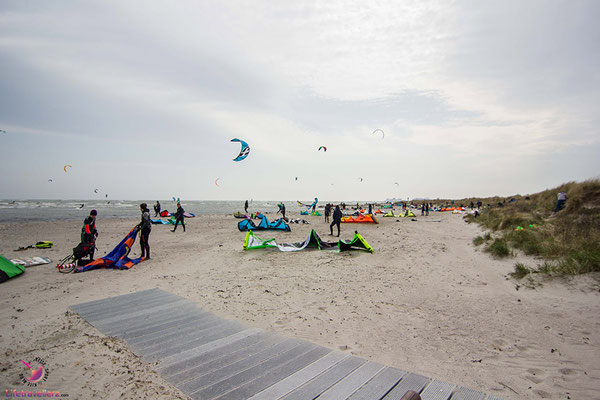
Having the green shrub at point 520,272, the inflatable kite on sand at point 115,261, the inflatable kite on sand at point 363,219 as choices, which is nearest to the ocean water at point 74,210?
the inflatable kite on sand at point 363,219

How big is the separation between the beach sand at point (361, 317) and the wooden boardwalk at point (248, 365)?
219mm

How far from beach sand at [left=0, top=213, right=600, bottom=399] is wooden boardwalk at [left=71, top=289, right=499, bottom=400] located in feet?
0.72

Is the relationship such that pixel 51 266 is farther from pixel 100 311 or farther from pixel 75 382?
pixel 75 382

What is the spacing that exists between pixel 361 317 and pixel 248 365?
2.26 meters

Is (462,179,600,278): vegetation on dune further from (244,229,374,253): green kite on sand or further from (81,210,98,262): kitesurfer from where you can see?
(81,210,98,262): kitesurfer

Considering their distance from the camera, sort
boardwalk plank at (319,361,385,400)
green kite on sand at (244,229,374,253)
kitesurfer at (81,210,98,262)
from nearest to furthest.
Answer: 1. boardwalk plank at (319,361,385,400)
2. kitesurfer at (81,210,98,262)
3. green kite on sand at (244,229,374,253)

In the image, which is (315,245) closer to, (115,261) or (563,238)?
(115,261)

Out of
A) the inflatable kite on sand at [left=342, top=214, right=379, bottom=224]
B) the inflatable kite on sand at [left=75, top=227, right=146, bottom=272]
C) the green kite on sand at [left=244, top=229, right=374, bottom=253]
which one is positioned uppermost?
the inflatable kite on sand at [left=342, top=214, right=379, bottom=224]

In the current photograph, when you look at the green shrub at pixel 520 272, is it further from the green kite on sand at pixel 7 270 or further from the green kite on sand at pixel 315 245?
the green kite on sand at pixel 7 270

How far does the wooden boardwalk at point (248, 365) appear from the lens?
8.52ft

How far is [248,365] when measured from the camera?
9.96ft

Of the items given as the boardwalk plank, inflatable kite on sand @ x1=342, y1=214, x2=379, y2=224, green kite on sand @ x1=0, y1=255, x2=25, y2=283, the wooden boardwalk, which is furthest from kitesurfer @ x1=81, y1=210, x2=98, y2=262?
inflatable kite on sand @ x1=342, y1=214, x2=379, y2=224

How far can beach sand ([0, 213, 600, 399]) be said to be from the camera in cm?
298

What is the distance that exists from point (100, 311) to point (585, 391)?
656cm
